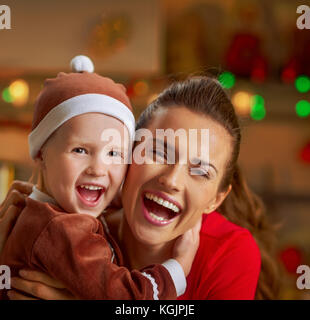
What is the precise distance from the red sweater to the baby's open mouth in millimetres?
226

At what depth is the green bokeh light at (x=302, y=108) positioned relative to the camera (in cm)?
234

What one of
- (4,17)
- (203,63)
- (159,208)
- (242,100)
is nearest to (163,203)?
(159,208)

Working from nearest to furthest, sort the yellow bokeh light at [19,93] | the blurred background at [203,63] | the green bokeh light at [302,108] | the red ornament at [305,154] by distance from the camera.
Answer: the blurred background at [203,63] → the yellow bokeh light at [19,93] → the green bokeh light at [302,108] → the red ornament at [305,154]

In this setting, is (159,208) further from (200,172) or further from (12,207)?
(12,207)

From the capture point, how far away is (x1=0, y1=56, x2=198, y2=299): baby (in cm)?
72

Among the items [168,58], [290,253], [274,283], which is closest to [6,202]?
[274,283]

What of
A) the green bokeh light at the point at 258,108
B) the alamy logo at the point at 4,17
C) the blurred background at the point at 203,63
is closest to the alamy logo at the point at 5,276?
the alamy logo at the point at 4,17

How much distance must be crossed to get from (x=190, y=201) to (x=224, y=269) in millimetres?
164

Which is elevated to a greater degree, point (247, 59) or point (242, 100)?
point (247, 59)

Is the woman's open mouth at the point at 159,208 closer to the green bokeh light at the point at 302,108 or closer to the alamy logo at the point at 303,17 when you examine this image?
the alamy logo at the point at 303,17

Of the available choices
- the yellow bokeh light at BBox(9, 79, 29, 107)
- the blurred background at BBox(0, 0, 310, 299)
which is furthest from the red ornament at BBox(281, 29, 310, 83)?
the yellow bokeh light at BBox(9, 79, 29, 107)

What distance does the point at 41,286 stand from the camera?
776 mm

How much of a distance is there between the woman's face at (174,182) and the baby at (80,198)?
4 cm
